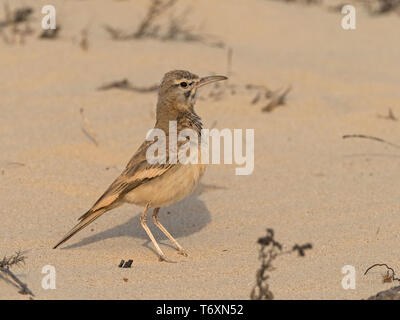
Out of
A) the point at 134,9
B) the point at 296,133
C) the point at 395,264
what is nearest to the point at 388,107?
the point at 296,133

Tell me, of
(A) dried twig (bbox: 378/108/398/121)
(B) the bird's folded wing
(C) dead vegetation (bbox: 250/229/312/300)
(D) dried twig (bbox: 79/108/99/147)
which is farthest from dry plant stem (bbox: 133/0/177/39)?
(C) dead vegetation (bbox: 250/229/312/300)

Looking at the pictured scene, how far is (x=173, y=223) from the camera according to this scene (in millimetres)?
6219

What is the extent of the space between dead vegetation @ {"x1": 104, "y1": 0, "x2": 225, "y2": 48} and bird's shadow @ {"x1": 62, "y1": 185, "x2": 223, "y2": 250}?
4.47 m

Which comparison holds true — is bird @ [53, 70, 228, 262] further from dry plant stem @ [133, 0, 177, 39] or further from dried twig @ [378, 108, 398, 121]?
dry plant stem @ [133, 0, 177, 39]

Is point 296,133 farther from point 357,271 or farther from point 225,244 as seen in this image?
point 357,271

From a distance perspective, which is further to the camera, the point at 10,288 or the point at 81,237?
the point at 81,237

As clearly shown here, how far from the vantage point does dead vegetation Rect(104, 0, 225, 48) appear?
415 inches

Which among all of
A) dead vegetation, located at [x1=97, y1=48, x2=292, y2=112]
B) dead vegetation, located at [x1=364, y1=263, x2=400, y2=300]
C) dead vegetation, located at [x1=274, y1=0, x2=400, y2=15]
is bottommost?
dead vegetation, located at [x1=364, y1=263, x2=400, y2=300]

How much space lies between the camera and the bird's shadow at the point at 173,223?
230 inches

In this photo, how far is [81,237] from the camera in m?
5.79

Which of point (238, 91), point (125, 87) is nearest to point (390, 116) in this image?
point (238, 91)

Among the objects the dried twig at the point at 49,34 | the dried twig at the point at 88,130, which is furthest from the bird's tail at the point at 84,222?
the dried twig at the point at 49,34

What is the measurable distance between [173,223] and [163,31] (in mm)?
5511

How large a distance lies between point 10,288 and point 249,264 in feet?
5.07
